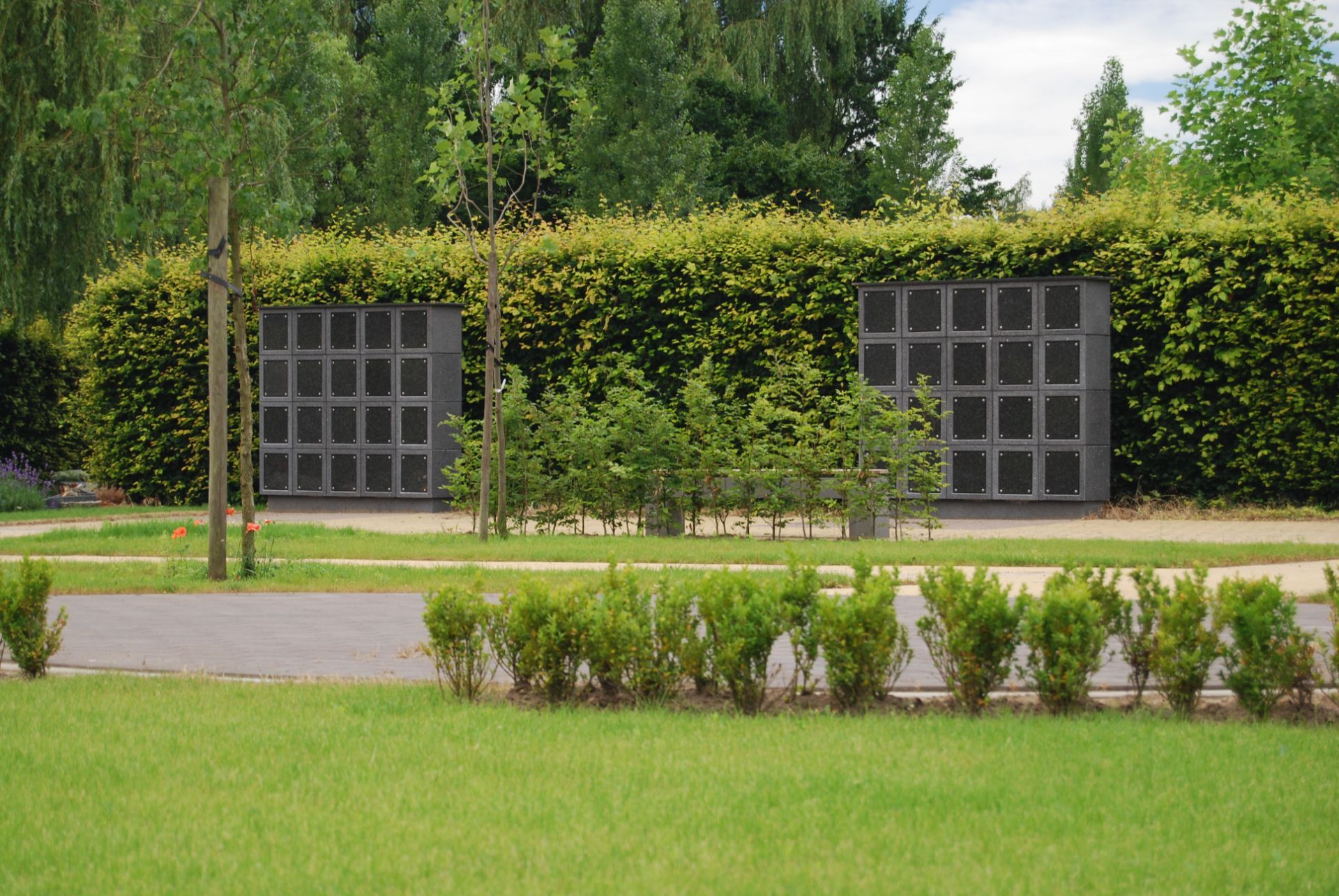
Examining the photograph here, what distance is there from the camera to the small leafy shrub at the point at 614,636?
23.7ft

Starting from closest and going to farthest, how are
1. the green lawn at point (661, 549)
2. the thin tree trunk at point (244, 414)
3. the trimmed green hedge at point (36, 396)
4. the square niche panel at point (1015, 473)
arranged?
1. the thin tree trunk at point (244, 414)
2. the green lawn at point (661, 549)
3. the square niche panel at point (1015, 473)
4. the trimmed green hedge at point (36, 396)

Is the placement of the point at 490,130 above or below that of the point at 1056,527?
above

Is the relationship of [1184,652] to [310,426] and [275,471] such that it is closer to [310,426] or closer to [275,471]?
[310,426]

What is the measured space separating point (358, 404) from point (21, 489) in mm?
6490

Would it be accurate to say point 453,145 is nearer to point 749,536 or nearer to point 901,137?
point 749,536

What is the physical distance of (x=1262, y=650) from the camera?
6.86 m

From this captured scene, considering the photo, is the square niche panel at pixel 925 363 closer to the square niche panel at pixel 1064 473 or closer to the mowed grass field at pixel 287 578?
the square niche panel at pixel 1064 473

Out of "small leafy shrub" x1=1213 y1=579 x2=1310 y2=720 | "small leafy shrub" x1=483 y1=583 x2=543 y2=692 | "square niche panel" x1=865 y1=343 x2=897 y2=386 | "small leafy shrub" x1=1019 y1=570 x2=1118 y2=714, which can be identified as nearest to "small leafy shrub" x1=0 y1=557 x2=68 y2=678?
"small leafy shrub" x1=483 y1=583 x2=543 y2=692

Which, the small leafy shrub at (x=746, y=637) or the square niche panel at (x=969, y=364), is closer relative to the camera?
the small leafy shrub at (x=746, y=637)

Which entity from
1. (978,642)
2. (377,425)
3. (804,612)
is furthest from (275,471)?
(978,642)

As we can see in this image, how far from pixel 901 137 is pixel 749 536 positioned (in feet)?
101

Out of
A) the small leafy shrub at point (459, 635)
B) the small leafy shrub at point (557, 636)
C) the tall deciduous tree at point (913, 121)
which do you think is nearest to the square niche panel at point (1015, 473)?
the small leafy shrub at point (557, 636)

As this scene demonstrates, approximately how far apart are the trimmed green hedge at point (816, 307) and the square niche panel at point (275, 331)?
829 millimetres

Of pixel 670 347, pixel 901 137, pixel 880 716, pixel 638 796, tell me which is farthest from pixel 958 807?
pixel 901 137
